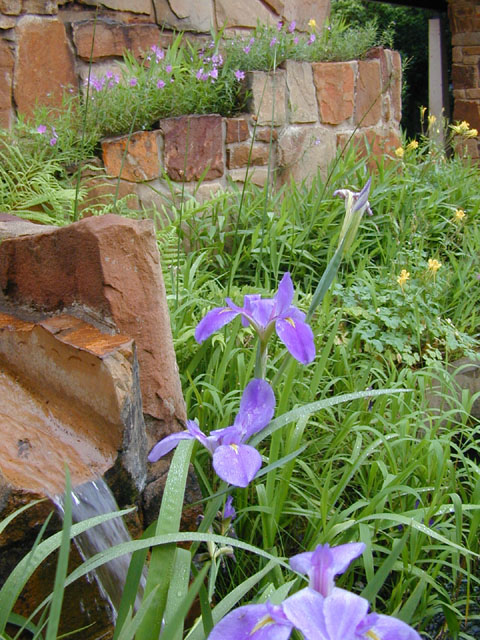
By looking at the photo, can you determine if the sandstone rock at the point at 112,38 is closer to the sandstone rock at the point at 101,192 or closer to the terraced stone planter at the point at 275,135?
the terraced stone planter at the point at 275,135

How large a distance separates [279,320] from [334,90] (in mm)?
3598

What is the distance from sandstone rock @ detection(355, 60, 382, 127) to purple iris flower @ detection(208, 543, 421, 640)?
405 cm

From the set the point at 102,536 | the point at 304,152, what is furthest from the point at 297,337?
the point at 304,152

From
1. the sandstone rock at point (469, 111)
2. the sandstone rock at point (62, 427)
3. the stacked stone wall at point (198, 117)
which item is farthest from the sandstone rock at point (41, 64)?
the sandstone rock at point (469, 111)

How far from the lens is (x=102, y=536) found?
1.30m

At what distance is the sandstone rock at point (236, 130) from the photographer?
367 cm

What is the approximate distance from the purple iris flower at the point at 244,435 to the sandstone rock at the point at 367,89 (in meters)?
3.76

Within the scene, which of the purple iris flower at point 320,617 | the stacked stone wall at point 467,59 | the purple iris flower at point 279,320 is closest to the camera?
the purple iris flower at point 320,617

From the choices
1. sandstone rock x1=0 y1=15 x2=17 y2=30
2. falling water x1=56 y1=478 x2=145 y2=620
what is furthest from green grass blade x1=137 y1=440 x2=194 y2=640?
sandstone rock x1=0 y1=15 x2=17 y2=30

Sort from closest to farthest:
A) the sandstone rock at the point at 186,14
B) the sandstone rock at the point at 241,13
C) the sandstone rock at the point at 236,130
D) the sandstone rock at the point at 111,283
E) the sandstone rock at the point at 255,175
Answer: the sandstone rock at the point at 111,283, the sandstone rock at the point at 236,130, the sandstone rock at the point at 255,175, the sandstone rock at the point at 186,14, the sandstone rock at the point at 241,13

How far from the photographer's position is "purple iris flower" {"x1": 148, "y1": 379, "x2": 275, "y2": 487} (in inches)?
33.4

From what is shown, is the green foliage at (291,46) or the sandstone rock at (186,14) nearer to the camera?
the green foliage at (291,46)

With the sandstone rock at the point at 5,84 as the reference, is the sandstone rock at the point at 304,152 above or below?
below

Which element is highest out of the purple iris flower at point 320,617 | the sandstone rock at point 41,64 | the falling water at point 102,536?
the sandstone rock at point 41,64
